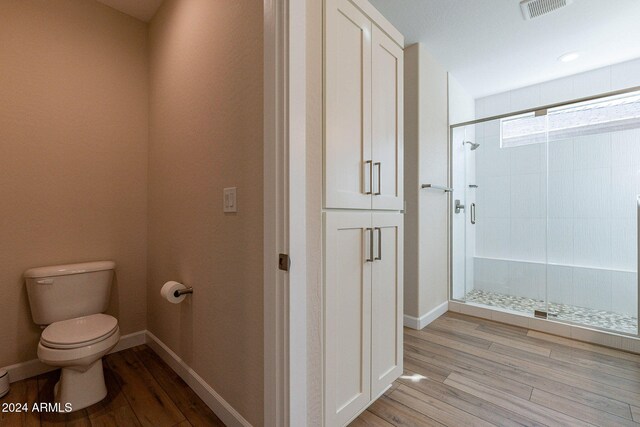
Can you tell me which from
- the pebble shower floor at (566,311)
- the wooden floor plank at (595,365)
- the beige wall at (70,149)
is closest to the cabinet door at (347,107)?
the beige wall at (70,149)

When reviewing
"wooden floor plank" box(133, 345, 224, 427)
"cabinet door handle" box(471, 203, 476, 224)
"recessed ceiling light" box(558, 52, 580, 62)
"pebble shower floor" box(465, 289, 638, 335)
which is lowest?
"wooden floor plank" box(133, 345, 224, 427)

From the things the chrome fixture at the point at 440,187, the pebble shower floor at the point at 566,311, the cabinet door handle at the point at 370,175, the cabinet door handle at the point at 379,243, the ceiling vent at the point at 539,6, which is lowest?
the pebble shower floor at the point at 566,311

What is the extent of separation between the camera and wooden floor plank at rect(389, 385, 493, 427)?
4.59 feet

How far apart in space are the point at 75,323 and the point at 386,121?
6.80 feet

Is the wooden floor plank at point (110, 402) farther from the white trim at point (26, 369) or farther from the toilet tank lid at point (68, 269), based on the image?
the toilet tank lid at point (68, 269)

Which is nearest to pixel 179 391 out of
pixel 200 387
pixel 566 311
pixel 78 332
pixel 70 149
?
pixel 200 387

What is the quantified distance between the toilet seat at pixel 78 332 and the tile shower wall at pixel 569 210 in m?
3.41

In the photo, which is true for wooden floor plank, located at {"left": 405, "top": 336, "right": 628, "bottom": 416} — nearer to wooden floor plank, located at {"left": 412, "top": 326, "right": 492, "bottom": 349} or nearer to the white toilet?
wooden floor plank, located at {"left": 412, "top": 326, "right": 492, "bottom": 349}

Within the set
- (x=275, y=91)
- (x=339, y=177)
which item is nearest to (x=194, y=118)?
(x=275, y=91)

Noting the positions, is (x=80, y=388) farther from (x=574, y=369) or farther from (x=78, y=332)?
(x=574, y=369)

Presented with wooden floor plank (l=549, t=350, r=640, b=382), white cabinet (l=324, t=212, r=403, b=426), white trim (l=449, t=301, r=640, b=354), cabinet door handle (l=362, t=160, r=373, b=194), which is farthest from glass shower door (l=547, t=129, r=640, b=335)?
cabinet door handle (l=362, t=160, r=373, b=194)

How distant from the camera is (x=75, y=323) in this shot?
165 centimetres

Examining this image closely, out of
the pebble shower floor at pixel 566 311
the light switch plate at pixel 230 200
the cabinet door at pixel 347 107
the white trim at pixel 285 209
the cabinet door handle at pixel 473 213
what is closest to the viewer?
the white trim at pixel 285 209

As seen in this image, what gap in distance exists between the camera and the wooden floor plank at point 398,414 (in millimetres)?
1394
